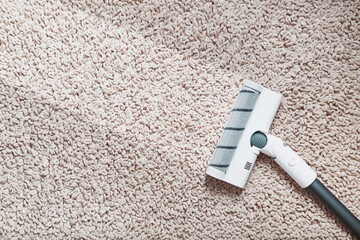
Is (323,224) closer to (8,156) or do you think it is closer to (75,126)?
(75,126)

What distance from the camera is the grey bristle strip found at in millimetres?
1007

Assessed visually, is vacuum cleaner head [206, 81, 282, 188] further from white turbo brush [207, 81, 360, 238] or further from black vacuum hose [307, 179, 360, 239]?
black vacuum hose [307, 179, 360, 239]

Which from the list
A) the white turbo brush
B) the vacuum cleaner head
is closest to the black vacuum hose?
the white turbo brush

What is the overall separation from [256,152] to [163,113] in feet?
0.94

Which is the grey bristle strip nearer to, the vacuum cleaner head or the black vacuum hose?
the vacuum cleaner head

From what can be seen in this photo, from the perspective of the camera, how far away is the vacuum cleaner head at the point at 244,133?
3.29ft

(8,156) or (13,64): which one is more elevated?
(13,64)

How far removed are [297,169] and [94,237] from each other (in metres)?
0.60

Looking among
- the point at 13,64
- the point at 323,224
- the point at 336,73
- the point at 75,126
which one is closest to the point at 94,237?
the point at 75,126

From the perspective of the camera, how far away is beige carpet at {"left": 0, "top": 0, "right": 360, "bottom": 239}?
1054 mm

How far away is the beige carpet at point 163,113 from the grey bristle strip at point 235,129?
1.9 inches

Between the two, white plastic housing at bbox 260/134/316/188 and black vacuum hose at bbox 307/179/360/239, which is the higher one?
white plastic housing at bbox 260/134/316/188

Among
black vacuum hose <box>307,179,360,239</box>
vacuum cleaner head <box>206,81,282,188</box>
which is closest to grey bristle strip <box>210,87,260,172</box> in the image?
vacuum cleaner head <box>206,81,282,188</box>

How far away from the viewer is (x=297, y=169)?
1.00 metres
